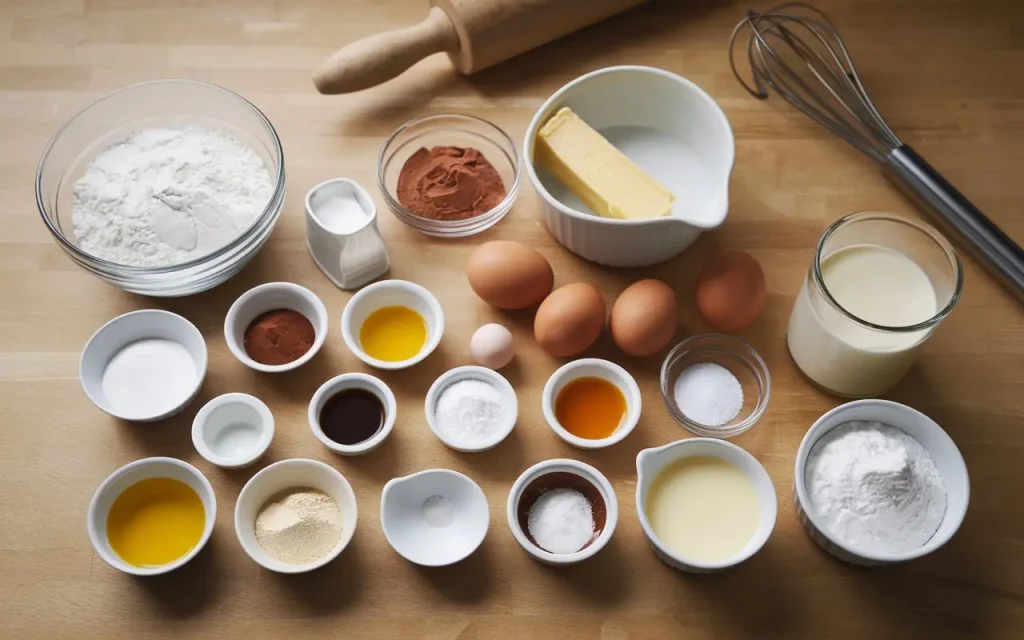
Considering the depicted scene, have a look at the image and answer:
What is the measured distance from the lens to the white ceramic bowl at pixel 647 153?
149 centimetres

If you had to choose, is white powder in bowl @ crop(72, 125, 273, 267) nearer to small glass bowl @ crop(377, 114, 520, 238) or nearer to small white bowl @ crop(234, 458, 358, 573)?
small glass bowl @ crop(377, 114, 520, 238)

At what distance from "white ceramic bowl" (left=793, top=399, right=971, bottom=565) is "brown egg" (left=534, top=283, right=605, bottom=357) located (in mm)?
350

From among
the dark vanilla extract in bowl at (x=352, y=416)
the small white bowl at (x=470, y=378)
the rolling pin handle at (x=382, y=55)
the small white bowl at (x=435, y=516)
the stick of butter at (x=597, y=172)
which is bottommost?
the small white bowl at (x=435, y=516)

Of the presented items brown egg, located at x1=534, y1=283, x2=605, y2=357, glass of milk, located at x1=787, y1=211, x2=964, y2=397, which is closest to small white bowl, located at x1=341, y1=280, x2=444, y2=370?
brown egg, located at x1=534, y1=283, x2=605, y2=357

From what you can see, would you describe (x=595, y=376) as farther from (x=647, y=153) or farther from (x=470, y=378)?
(x=647, y=153)

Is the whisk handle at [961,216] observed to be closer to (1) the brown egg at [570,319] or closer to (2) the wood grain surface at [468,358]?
(2) the wood grain surface at [468,358]

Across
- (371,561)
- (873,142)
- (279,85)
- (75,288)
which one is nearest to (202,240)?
(75,288)

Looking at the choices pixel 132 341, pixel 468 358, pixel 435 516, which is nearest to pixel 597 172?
pixel 468 358

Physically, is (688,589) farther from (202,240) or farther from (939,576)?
(202,240)

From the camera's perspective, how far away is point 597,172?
154cm

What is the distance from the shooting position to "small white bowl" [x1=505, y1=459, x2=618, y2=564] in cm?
133

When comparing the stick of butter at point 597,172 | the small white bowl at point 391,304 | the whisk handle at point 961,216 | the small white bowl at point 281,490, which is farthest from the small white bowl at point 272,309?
the whisk handle at point 961,216

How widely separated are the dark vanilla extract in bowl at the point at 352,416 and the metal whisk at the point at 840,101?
0.87 meters

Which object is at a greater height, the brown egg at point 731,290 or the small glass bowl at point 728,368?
the brown egg at point 731,290
